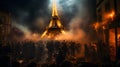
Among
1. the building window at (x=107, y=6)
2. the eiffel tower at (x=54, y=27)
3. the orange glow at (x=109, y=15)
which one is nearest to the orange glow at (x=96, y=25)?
the orange glow at (x=109, y=15)

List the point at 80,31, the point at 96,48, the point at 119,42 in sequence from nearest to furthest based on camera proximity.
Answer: the point at 119,42 → the point at 96,48 → the point at 80,31

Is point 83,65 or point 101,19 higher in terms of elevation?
point 101,19

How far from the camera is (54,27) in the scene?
206 ft

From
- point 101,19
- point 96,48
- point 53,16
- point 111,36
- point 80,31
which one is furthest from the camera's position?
point 53,16

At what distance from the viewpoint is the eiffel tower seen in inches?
2356

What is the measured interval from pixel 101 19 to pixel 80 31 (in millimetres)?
9293

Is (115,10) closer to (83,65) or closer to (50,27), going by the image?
(83,65)

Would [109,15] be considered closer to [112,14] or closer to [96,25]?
[112,14]

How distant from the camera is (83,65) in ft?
50.4

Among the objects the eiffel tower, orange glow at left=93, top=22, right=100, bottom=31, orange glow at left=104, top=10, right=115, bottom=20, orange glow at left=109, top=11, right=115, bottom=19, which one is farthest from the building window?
the eiffel tower

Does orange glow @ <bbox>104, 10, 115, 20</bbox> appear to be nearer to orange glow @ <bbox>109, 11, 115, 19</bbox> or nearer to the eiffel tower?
orange glow @ <bbox>109, 11, 115, 19</bbox>

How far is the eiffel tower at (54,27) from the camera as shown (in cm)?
5983

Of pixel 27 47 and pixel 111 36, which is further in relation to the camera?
pixel 111 36

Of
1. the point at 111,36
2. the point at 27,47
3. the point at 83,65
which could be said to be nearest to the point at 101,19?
the point at 111,36
